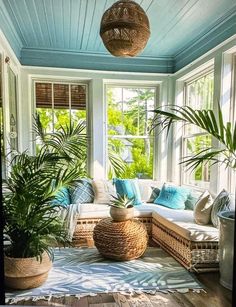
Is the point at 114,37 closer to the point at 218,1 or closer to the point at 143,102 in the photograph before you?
the point at 218,1

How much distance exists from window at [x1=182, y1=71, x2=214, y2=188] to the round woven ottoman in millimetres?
1537

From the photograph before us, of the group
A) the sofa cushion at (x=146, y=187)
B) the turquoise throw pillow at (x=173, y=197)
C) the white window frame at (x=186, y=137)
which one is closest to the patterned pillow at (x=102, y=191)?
the sofa cushion at (x=146, y=187)

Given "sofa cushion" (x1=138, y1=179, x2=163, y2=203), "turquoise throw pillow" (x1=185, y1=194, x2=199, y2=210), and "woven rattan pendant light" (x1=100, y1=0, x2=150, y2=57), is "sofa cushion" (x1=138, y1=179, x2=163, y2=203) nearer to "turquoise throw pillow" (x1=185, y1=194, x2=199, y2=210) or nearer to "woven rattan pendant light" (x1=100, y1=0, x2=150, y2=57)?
"turquoise throw pillow" (x1=185, y1=194, x2=199, y2=210)

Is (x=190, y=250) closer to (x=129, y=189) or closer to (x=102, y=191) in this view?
(x=129, y=189)

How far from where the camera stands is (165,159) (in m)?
4.77

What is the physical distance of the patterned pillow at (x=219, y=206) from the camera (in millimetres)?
2758

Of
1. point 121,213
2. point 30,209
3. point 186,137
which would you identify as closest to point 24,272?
point 30,209

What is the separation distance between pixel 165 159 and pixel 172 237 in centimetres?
193

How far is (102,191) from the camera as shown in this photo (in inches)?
159

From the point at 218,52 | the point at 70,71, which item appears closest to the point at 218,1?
the point at 218,52

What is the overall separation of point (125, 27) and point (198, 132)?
2352 millimetres

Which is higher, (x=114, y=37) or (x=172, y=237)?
(x=114, y=37)

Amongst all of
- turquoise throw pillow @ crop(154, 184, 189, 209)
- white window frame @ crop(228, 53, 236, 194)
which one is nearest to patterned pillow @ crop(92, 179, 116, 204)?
turquoise throw pillow @ crop(154, 184, 189, 209)

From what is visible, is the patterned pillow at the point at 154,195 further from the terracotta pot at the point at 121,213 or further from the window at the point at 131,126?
the terracotta pot at the point at 121,213
